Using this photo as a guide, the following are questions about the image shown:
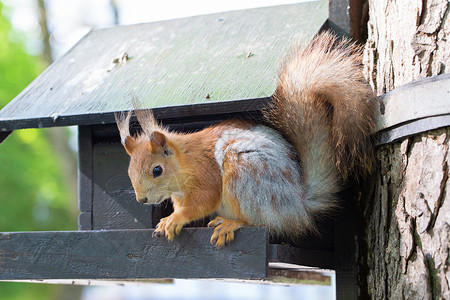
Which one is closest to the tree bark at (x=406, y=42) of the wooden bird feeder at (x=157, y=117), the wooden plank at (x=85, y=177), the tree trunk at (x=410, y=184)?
the tree trunk at (x=410, y=184)

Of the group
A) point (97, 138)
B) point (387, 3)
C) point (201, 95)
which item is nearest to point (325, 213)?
point (201, 95)

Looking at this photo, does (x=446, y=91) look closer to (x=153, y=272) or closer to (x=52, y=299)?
(x=153, y=272)

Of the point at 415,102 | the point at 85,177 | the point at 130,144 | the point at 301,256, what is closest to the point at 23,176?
the point at 85,177

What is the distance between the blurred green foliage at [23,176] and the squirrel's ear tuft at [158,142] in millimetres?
7150

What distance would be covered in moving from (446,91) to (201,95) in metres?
0.80

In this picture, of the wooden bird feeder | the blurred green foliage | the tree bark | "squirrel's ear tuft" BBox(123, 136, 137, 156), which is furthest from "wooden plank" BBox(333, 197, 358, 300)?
the blurred green foliage

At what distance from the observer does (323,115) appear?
1971 mm

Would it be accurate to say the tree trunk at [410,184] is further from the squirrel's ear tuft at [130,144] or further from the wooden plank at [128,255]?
the squirrel's ear tuft at [130,144]

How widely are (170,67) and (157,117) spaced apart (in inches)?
13.6

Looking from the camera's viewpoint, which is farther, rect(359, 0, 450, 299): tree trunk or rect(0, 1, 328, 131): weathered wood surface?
rect(0, 1, 328, 131): weathered wood surface

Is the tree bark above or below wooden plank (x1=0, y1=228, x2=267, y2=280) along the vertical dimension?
above

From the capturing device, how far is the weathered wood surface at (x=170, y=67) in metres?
2.08

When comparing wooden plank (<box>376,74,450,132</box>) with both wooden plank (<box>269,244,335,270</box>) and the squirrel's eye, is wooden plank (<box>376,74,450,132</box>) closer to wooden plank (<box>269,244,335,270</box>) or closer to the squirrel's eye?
wooden plank (<box>269,244,335,270</box>)

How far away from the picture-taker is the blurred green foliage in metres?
9.39
